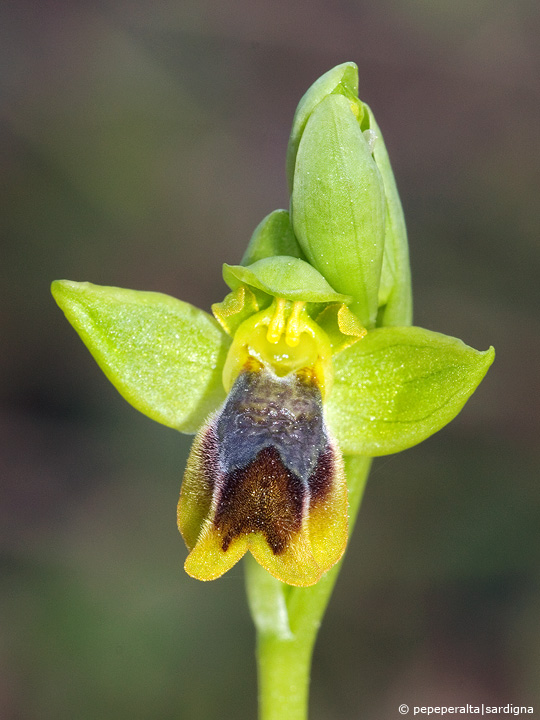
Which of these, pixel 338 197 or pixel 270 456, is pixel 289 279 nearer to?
pixel 338 197

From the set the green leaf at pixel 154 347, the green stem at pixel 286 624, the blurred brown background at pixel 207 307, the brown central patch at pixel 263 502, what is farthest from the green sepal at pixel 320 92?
the blurred brown background at pixel 207 307

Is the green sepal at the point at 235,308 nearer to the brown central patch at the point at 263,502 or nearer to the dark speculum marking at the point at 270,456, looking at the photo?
the dark speculum marking at the point at 270,456

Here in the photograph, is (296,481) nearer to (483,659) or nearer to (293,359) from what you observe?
(293,359)

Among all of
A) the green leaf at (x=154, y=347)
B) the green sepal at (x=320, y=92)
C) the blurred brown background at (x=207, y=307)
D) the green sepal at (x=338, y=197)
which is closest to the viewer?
the green sepal at (x=338, y=197)

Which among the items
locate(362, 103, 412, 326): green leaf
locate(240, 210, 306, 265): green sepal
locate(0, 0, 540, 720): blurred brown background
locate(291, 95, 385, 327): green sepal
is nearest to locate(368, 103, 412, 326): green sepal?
locate(362, 103, 412, 326): green leaf

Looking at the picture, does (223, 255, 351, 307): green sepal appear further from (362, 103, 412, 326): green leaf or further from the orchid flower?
(362, 103, 412, 326): green leaf

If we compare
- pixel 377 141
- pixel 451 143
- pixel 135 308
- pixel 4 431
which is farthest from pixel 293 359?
pixel 451 143

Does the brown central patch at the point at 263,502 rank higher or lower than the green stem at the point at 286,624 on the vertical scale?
higher
